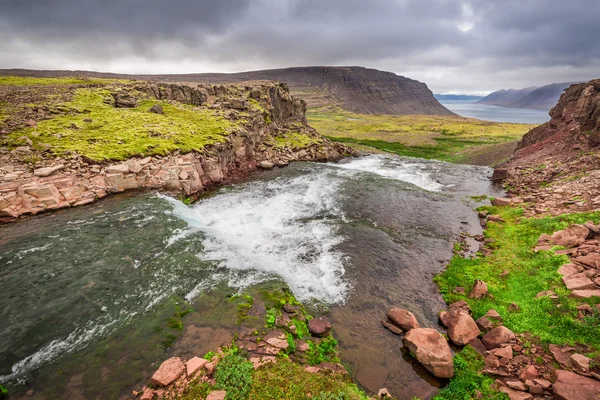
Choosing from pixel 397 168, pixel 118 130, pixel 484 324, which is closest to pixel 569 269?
pixel 484 324

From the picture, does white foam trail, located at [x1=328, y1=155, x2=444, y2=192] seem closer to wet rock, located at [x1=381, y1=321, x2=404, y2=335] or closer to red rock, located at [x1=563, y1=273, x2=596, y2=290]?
red rock, located at [x1=563, y1=273, x2=596, y2=290]

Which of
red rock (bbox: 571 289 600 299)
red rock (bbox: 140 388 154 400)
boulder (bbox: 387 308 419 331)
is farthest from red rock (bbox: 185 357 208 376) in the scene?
red rock (bbox: 571 289 600 299)

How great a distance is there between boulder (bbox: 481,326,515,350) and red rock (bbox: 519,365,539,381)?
1431 mm

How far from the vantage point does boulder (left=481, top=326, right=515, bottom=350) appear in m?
11.3

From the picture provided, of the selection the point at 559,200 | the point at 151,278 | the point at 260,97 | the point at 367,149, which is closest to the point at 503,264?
the point at 559,200

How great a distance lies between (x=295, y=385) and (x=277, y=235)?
13229mm

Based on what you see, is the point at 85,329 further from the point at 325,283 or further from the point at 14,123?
the point at 14,123

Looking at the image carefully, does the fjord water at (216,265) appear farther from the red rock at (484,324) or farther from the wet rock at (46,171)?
the wet rock at (46,171)

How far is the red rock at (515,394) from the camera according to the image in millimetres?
Answer: 8859

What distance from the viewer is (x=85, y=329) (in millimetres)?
11273

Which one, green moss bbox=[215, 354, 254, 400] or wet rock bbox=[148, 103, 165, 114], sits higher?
wet rock bbox=[148, 103, 165, 114]

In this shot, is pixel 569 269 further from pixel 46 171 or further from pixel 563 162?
pixel 46 171

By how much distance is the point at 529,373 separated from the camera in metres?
9.66

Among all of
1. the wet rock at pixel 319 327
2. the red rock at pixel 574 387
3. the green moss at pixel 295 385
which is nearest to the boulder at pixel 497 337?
the red rock at pixel 574 387
